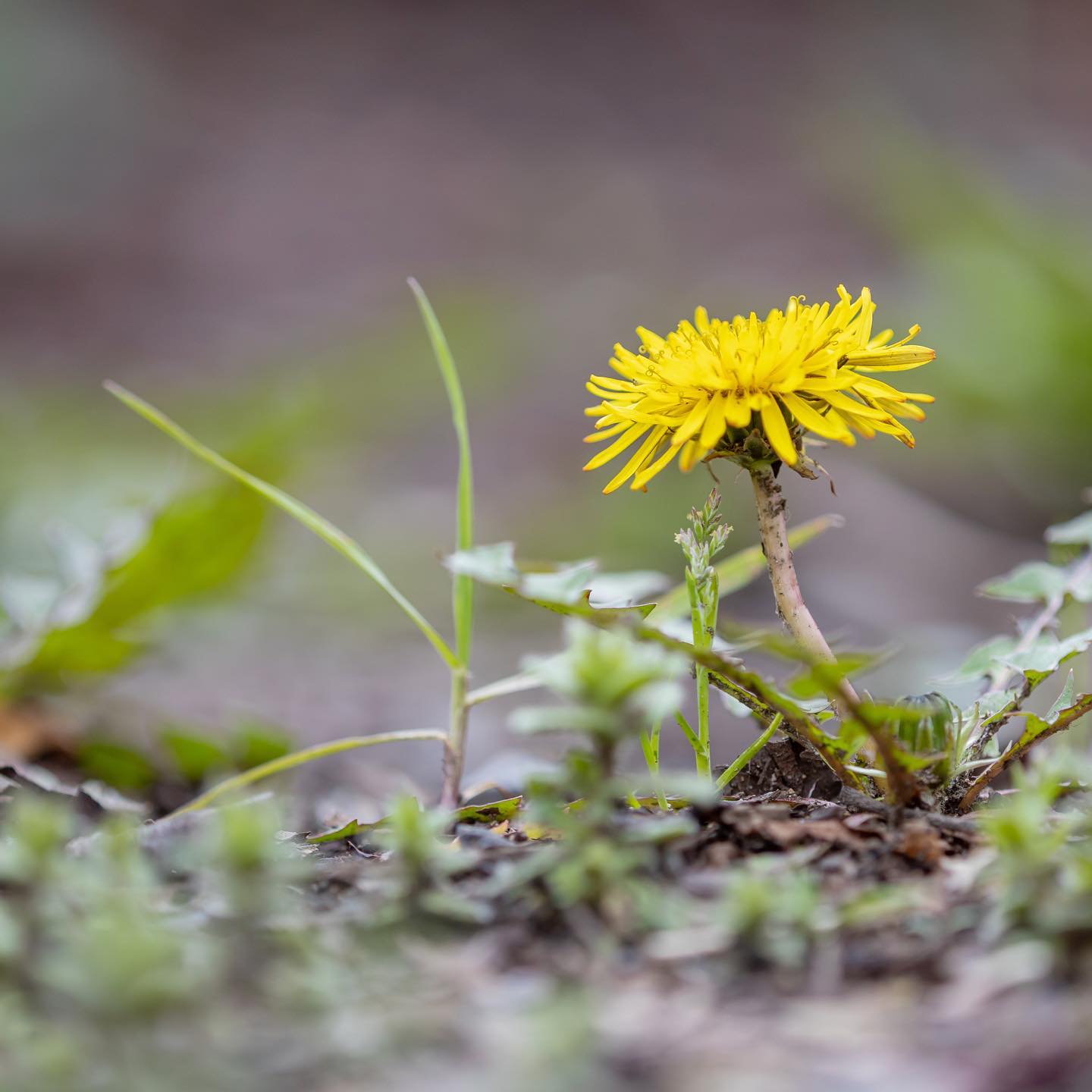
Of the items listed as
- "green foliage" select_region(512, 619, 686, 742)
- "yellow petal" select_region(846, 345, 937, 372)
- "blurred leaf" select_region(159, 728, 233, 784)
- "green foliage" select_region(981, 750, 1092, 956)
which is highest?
"blurred leaf" select_region(159, 728, 233, 784)

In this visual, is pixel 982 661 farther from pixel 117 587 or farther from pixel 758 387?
pixel 117 587

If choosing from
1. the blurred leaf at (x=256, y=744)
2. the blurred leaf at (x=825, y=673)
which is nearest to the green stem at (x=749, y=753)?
the blurred leaf at (x=825, y=673)

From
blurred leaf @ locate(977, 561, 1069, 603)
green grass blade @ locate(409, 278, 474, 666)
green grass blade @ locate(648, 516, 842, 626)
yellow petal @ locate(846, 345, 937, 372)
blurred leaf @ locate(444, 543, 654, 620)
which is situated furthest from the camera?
blurred leaf @ locate(977, 561, 1069, 603)

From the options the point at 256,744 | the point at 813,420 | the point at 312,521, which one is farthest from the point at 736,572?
the point at 256,744

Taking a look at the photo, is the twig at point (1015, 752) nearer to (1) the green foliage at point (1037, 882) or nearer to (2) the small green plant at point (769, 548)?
(2) the small green plant at point (769, 548)

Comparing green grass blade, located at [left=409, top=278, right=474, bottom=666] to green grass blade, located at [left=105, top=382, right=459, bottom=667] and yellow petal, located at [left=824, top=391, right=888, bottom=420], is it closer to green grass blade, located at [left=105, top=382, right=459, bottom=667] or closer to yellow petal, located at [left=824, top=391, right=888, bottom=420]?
green grass blade, located at [left=105, top=382, right=459, bottom=667]

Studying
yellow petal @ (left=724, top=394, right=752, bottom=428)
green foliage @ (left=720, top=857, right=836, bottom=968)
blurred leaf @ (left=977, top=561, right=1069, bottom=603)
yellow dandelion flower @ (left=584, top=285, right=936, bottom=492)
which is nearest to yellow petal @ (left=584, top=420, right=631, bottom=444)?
yellow dandelion flower @ (left=584, top=285, right=936, bottom=492)

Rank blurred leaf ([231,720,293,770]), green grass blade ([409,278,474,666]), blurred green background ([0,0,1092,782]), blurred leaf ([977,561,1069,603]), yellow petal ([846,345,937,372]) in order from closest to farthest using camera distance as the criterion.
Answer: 1. yellow petal ([846,345,937,372])
2. green grass blade ([409,278,474,666])
3. blurred leaf ([977,561,1069,603])
4. blurred leaf ([231,720,293,770])
5. blurred green background ([0,0,1092,782])

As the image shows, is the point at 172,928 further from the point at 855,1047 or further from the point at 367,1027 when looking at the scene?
the point at 855,1047
